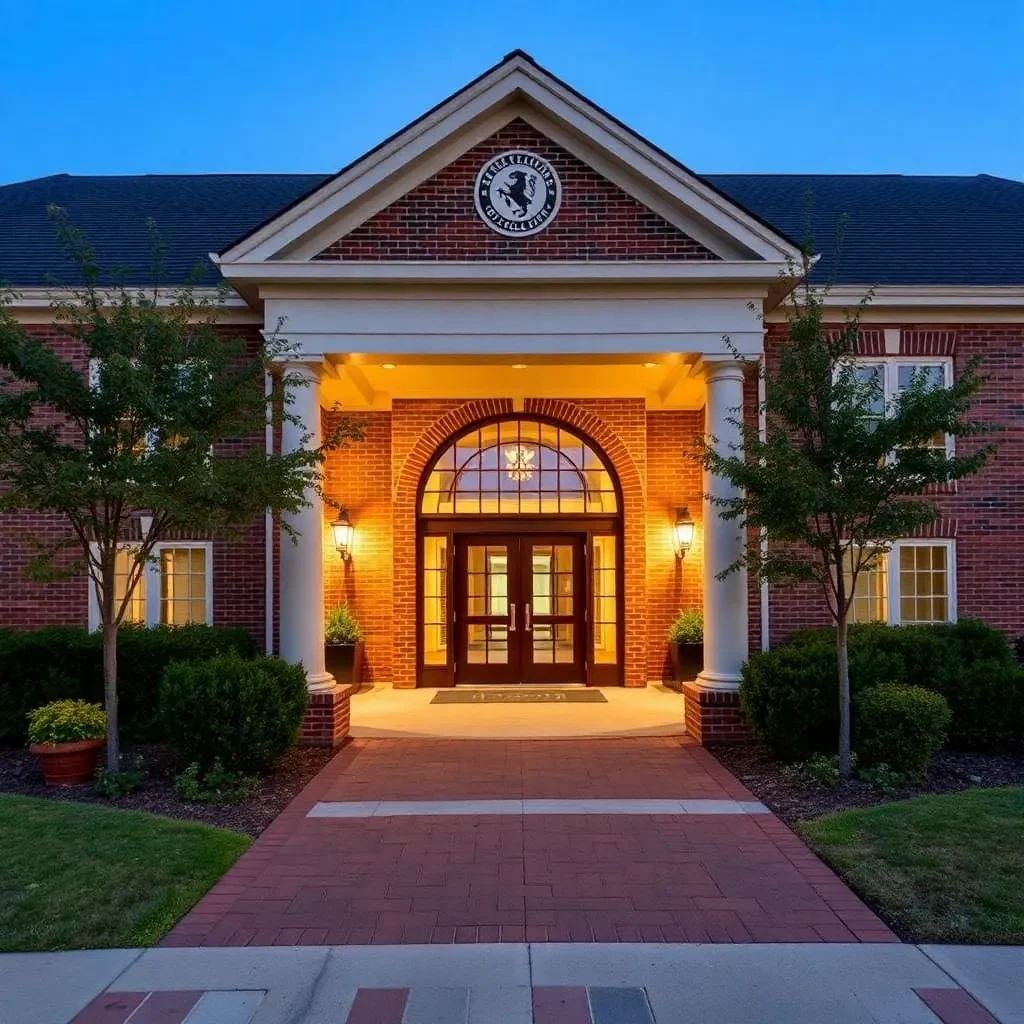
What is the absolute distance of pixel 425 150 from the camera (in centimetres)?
895

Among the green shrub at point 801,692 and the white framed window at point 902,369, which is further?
the white framed window at point 902,369

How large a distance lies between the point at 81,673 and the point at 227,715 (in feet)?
8.69

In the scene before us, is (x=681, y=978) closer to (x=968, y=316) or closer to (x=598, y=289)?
(x=598, y=289)

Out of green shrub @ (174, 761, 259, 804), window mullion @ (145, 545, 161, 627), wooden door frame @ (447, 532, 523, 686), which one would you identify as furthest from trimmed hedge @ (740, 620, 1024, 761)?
window mullion @ (145, 545, 161, 627)

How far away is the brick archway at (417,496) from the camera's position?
12680mm

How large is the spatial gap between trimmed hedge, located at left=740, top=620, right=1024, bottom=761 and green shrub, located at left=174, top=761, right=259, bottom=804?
4678 millimetres

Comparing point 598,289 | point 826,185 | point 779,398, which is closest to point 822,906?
point 779,398

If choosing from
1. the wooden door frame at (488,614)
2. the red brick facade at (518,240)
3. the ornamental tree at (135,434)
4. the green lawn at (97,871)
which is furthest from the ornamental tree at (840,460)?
the wooden door frame at (488,614)

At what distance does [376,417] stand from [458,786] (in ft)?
23.2

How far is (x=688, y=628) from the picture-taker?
12.2 metres

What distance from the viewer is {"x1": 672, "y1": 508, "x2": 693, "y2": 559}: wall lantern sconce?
12516mm

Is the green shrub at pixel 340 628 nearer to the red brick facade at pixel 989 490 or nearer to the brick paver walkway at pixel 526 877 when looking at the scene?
the brick paver walkway at pixel 526 877

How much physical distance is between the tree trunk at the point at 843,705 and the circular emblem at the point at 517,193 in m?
5.20

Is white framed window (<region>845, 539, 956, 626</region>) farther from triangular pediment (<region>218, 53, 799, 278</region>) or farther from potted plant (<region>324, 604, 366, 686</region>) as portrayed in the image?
potted plant (<region>324, 604, 366, 686</region>)
